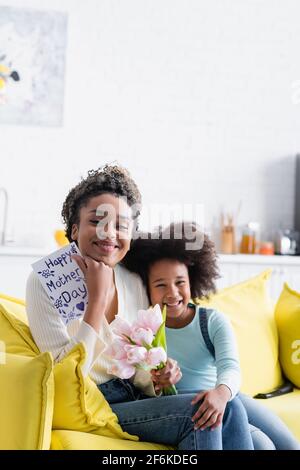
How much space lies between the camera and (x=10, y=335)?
1728 millimetres

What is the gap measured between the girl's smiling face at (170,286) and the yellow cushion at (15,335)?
1.26ft

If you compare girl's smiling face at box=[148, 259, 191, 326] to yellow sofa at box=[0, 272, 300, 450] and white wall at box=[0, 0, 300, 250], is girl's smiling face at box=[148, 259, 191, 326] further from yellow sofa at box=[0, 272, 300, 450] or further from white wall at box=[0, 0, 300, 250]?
white wall at box=[0, 0, 300, 250]

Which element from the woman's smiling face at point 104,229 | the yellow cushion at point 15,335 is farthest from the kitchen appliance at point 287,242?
the yellow cushion at point 15,335

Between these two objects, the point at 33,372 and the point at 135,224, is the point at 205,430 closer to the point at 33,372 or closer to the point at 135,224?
the point at 33,372

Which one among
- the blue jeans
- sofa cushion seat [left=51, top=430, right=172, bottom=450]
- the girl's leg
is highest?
the blue jeans

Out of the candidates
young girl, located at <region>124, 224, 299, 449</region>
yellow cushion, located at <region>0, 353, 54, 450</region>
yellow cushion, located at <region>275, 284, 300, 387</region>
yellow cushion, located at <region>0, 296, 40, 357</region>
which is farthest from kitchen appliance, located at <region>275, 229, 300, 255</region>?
yellow cushion, located at <region>0, 353, 54, 450</region>

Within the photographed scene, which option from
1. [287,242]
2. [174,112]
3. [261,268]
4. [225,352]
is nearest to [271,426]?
[225,352]

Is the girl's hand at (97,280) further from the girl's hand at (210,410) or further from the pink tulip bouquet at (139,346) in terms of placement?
the girl's hand at (210,410)

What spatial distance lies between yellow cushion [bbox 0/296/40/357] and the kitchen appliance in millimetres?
2912

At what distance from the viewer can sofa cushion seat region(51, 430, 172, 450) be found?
151cm

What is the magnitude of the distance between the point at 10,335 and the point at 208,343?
55cm

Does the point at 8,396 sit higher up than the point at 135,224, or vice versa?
the point at 135,224
